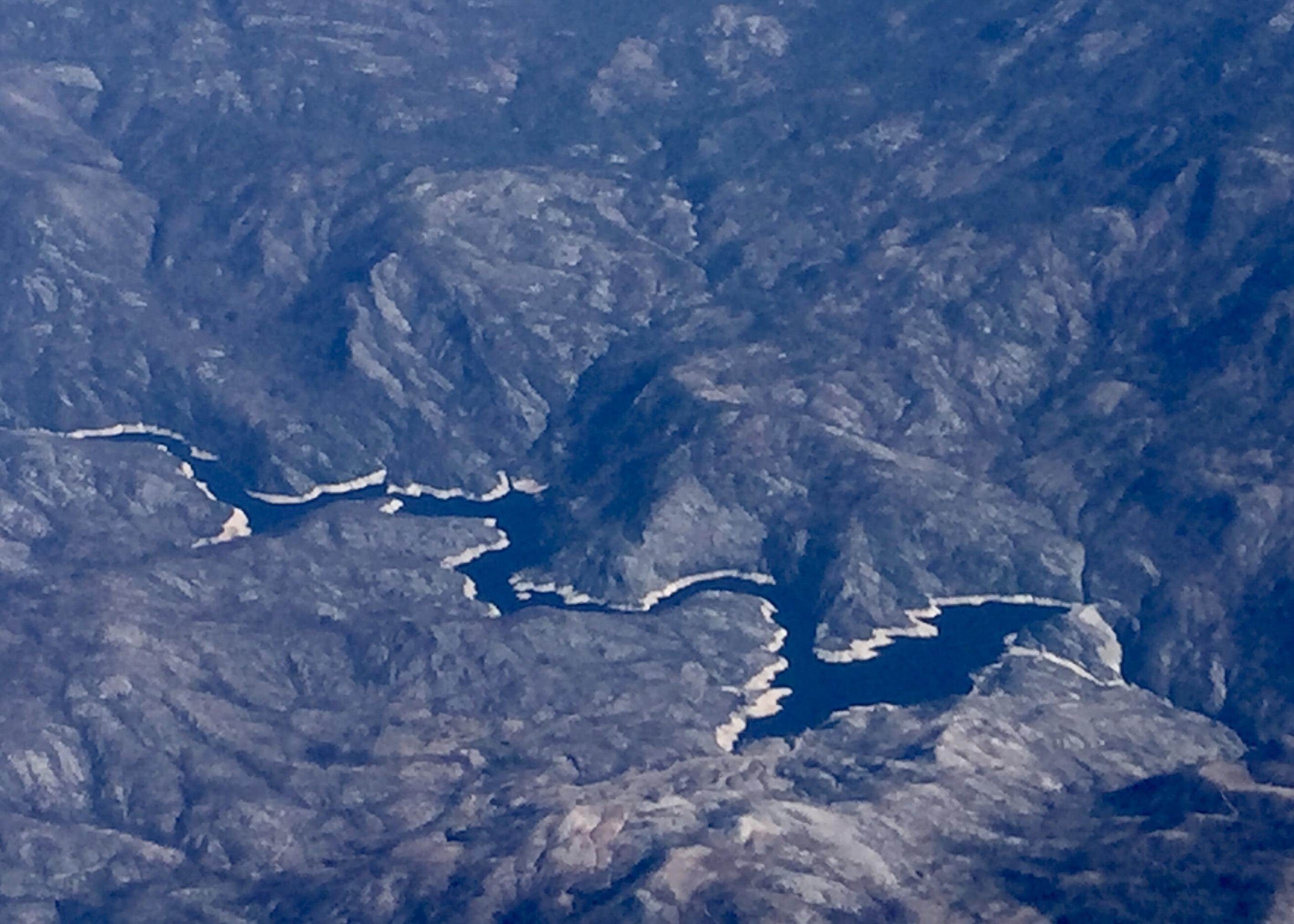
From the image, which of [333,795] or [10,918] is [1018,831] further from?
[10,918]

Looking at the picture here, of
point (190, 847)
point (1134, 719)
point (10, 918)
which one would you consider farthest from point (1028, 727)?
point (10, 918)

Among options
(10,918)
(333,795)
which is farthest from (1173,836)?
(10,918)

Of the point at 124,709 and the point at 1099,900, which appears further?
the point at 124,709

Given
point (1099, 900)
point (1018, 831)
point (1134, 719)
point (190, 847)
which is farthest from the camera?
point (1134, 719)

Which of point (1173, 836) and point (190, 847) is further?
point (190, 847)

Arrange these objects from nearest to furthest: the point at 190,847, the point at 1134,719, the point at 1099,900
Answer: the point at 1099,900
the point at 190,847
the point at 1134,719

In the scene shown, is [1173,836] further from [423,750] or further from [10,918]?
[10,918]

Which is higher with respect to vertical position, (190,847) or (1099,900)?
(1099,900)

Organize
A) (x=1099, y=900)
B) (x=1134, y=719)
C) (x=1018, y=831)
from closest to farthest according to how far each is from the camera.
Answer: (x=1099, y=900) < (x=1018, y=831) < (x=1134, y=719)

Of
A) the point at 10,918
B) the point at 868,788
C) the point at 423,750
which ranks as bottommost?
the point at 10,918
